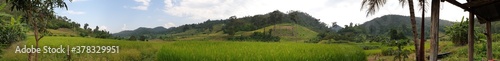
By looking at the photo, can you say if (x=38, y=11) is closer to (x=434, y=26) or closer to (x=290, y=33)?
(x=434, y=26)

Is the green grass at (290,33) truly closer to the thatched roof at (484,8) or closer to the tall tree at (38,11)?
the tall tree at (38,11)

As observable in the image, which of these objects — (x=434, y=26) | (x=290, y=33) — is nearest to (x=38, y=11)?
(x=434, y=26)

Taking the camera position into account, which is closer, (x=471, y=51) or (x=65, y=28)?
(x=471, y=51)

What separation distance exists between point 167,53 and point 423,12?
5.18 m

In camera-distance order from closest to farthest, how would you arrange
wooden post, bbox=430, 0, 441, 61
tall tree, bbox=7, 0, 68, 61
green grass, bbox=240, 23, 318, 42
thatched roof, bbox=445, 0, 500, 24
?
thatched roof, bbox=445, 0, 500, 24
wooden post, bbox=430, 0, 441, 61
tall tree, bbox=7, 0, 68, 61
green grass, bbox=240, 23, 318, 42

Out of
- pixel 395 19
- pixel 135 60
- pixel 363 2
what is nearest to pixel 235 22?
pixel 135 60

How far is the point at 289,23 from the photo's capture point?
6131cm

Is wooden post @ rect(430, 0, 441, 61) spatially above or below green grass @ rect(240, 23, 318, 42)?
above

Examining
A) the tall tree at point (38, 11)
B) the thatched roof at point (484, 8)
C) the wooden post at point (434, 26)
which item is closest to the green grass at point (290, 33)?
the tall tree at point (38, 11)

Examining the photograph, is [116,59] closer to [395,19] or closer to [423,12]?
[423,12]

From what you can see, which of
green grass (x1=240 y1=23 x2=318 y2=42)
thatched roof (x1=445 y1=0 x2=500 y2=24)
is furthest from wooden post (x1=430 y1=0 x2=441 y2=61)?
green grass (x1=240 y1=23 x2=318 y2=42)

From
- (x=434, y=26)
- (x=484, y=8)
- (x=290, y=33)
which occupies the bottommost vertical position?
(x=290, y=33)

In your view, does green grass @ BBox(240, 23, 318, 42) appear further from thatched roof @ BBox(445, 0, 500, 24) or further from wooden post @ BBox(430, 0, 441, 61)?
wooden post @ BBox(430, 0, 441, 61)

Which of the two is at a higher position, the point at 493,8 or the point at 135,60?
the point at 493,8
